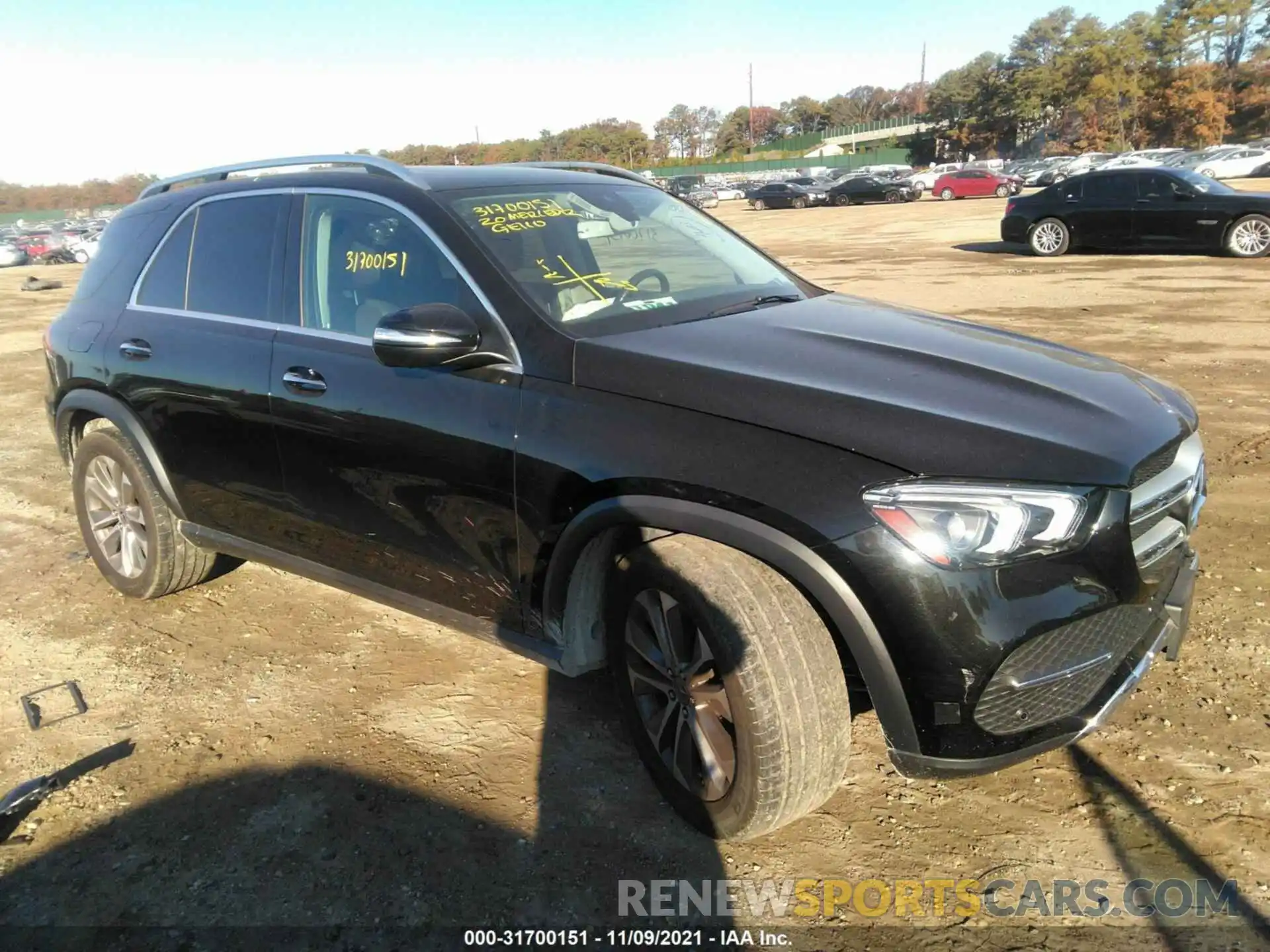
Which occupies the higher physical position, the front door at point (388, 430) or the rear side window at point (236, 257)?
the rear side window at point (236, 257)

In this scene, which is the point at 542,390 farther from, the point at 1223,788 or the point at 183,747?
the point at 1223,788

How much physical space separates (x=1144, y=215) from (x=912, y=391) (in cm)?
1510

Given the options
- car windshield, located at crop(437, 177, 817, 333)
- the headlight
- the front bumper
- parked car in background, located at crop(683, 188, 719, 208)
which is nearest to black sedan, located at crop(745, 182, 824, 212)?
parked car in background, located at crop(683, 188, 719, 208)

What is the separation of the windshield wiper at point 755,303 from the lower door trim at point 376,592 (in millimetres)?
1224

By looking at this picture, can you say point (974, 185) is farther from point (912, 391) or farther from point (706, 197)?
point (912, 391)

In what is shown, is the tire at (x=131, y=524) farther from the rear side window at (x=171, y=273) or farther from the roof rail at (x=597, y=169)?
the roof rail at (x=597, y=169)

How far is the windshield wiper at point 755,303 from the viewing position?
314cm

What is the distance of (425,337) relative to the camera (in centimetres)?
266

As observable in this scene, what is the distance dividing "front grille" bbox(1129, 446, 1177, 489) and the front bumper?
320 millimetres

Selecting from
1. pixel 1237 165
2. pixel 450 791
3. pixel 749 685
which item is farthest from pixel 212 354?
pixel 1237 165

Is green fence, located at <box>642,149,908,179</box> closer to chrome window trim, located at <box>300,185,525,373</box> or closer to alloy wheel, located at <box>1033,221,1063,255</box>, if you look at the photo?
alloy wheel, located at <box>1033,221,1063,255</box>

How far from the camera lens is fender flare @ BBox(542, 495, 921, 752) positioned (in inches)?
86.1

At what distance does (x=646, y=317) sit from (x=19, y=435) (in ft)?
23.0

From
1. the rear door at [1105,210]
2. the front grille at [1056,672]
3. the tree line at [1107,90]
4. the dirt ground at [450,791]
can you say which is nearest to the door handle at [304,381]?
the dirt ground at [450,791]
